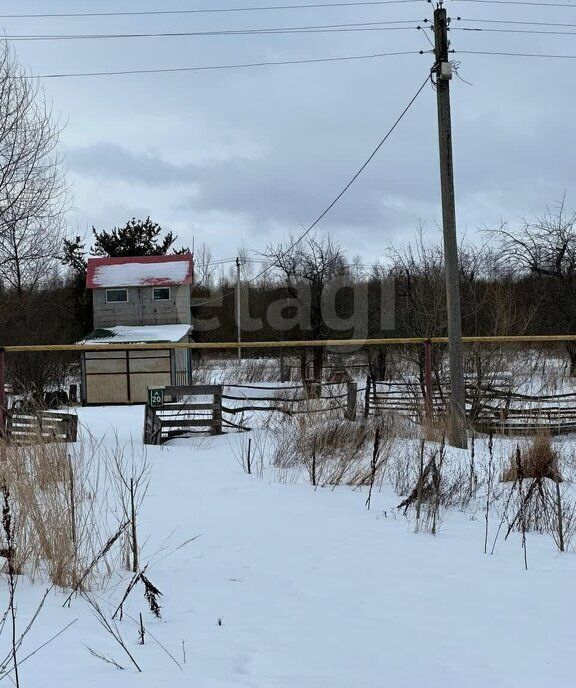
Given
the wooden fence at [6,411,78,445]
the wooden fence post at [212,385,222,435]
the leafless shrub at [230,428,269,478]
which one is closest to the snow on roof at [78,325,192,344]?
the wooden fence post at [212,385,222,435]

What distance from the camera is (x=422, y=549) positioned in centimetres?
454

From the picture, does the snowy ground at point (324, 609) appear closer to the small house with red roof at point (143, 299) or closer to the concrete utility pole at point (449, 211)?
the concrete utility pole at point (449, 211)

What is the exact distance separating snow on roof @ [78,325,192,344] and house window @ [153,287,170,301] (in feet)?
4.40

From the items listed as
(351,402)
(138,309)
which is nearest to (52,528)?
(351,402)

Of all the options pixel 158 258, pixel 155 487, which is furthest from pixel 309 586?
pixel 158 258

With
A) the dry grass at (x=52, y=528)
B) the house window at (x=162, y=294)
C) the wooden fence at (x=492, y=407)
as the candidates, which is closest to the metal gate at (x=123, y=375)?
the house window at (x=162, y=294)

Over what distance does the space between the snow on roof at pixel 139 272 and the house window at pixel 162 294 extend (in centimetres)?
26

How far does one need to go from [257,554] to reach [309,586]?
66cm

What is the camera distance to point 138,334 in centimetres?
2703

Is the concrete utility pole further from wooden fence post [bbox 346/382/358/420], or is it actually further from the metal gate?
the metal gate

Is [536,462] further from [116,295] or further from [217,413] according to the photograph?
[116,295]

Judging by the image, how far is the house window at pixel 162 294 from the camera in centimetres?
2911

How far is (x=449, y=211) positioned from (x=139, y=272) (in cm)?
2170

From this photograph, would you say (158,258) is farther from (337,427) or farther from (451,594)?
(451,594)
